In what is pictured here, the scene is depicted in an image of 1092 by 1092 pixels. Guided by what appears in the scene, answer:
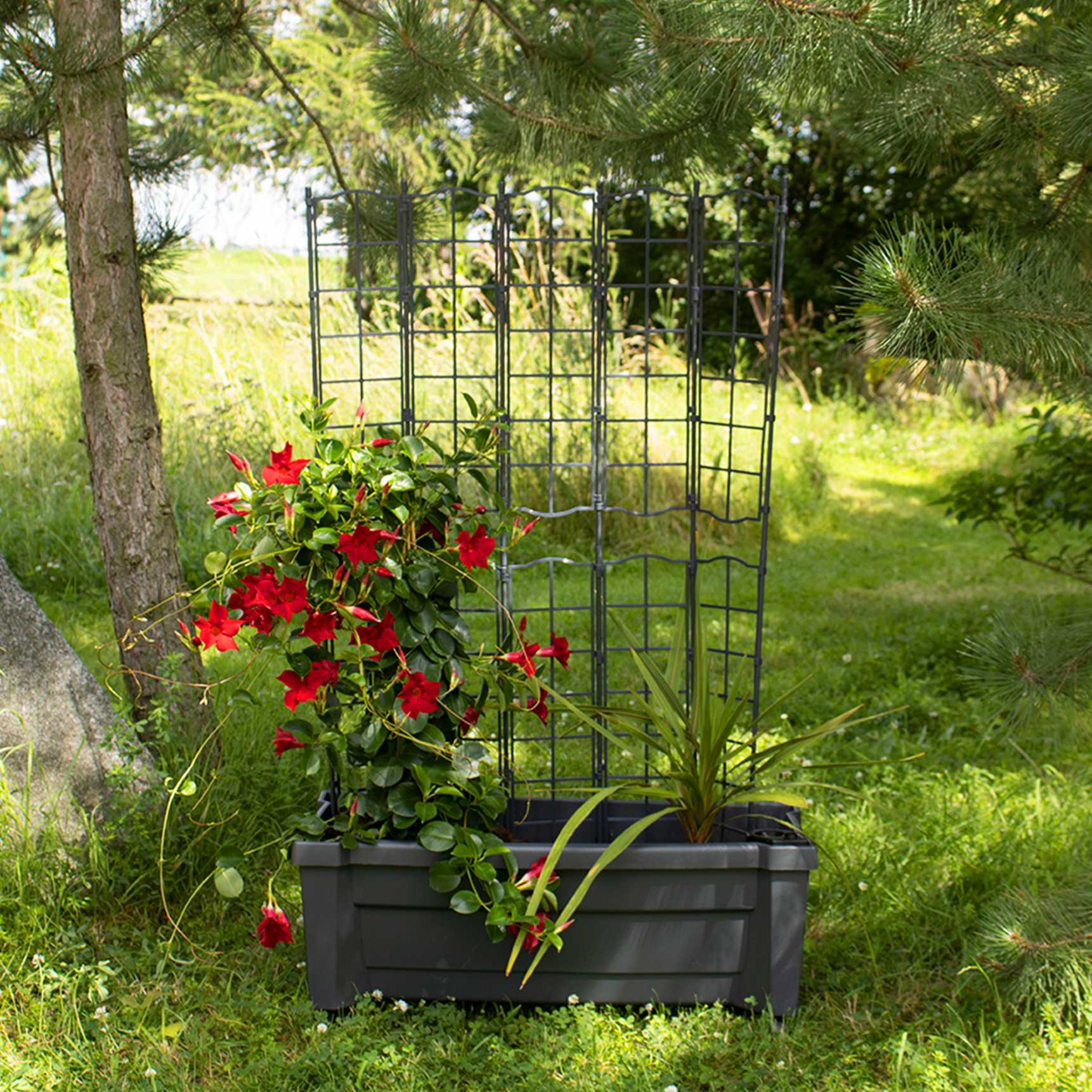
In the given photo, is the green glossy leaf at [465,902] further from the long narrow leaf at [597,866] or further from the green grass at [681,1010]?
the green grass at [681,1010]

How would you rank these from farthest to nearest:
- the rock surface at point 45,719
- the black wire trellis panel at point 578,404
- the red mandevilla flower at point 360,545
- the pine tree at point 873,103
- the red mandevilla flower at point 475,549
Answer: the rock surface at point 45,719 → the black wire trellis panel at point 578,404 → the pine tree at point 873,103 → the red mandevilla flower at point 475,549 → the red mandevilla flower at point 360,545

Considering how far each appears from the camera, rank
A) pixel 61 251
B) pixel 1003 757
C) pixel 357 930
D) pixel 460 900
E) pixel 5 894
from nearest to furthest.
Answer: pixel 460 900 < pixel 357 930 < pixel 5 894 < pixel 1003 757 < pixel 61 251

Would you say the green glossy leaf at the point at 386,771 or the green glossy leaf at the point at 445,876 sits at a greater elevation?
the green glossy leaf at the point at 386,771

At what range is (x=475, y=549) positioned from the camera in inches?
75.7

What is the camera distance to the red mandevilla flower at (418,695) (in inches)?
73.7

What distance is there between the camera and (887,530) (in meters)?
5.98

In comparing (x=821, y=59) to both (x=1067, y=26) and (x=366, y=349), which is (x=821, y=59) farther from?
(x=366, y=349)

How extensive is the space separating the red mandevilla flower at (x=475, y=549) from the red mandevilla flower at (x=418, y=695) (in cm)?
21

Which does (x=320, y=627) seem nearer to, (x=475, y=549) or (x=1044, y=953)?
(x=475, y=549)

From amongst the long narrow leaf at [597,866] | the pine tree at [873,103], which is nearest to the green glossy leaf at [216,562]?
the long narrow leaf at [597,866]

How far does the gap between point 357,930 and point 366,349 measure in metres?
4.63

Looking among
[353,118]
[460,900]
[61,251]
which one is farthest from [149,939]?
[353,118]

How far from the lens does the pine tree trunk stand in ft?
7.78

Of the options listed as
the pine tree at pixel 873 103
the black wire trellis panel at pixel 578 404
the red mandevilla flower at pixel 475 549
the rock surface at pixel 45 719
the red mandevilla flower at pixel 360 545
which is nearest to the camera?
the red mandevilla flower at pixel 360 545
